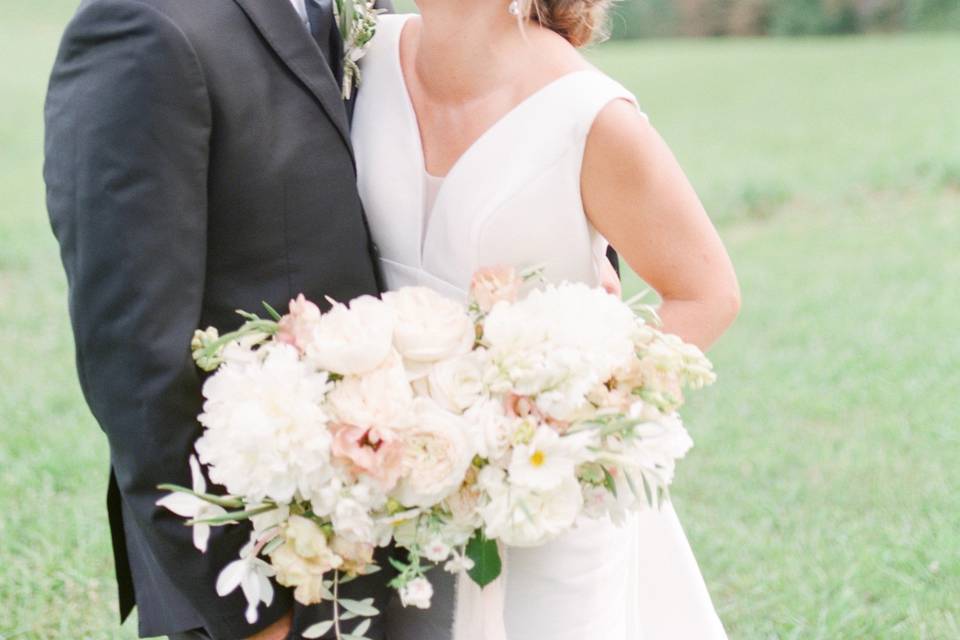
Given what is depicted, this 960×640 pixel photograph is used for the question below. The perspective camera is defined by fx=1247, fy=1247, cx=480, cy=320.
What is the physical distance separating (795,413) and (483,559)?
4492mm

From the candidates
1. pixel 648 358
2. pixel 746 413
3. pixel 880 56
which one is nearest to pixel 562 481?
pixel 648 358

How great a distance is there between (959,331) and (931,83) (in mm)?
10660

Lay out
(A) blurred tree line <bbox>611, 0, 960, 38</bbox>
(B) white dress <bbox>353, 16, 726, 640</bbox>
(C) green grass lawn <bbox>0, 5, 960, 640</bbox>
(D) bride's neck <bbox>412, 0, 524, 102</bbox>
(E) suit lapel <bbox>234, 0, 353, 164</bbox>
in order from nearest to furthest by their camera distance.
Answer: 1. (E) suit lapel <bbox>234, 0, 353, 164</bbox>
2. (B) white dress <bbox>353, 16, 726, 640</bbox>
3. (D) bride's neck <bbox>412, 0, 524, 102</bbox>
4. (C) green grass lawn <bbox>0, 5, 960, 640</bbox>
5. (A) blurred tree line <bbox>611, 0, 960, 38</bbox>

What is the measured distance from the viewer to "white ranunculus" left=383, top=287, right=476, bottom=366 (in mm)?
2047

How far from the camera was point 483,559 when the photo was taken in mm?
2078

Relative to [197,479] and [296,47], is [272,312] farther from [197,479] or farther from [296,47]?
[296,47]

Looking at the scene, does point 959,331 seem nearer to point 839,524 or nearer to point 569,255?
point 839,524

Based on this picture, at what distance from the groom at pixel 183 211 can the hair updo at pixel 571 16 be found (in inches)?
18.2

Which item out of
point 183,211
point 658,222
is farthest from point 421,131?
point 183,211

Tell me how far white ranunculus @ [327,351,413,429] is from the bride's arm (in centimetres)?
59

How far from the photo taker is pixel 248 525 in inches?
88.9

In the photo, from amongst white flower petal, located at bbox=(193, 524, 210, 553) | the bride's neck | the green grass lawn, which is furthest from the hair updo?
the green grass lawn

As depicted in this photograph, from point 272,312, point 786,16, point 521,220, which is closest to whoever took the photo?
point 272,312

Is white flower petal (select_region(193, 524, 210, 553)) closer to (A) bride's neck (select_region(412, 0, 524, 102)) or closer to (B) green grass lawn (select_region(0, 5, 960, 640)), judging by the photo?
(A) bride's neck (select_region(412, 0, 524, 102))
